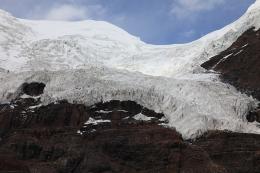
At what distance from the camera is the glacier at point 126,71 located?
260 ft

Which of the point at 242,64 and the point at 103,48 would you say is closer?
the point at 242,64

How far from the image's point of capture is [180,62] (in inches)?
4567

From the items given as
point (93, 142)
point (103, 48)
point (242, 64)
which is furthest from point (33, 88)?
→ point (103, 48)

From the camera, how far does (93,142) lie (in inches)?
2953

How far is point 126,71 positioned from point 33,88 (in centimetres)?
1288

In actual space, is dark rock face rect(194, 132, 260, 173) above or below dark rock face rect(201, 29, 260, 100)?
below

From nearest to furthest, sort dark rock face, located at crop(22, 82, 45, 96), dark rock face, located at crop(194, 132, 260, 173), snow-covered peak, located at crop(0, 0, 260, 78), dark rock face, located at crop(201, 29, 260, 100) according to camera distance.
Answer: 1. dark rock face, located at crop(194, 132, 260, 173)
2. dark rock face, located at crop(201, 29, 260, 100)
3. dark rock face, located at crop(22, 82, 45, 96)
4. snow-covered peak, located at crop(0, 0, 260, 78)

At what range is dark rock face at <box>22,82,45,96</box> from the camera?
87544 mm

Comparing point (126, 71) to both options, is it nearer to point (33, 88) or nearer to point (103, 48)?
point (33, 88)

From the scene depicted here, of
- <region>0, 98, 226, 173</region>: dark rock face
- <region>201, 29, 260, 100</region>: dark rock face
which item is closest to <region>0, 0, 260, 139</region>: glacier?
<region>201, 29, 260, 100</region>: dark rock face

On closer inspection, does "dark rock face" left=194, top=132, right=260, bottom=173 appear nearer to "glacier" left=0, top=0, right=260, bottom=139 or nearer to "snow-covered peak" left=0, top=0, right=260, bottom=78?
"glacier" left=0, top=0, right=260, bottom=139

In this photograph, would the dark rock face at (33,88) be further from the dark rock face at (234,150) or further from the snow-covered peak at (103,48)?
the dark rock face at (234,150)

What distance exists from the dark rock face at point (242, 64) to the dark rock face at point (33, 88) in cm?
2398

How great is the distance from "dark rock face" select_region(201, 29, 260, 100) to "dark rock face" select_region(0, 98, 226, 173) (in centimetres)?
1416
